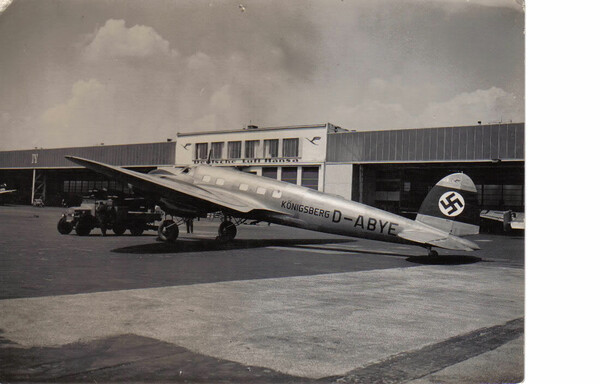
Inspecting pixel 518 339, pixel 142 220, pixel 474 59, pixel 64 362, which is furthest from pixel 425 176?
pixel 64 362

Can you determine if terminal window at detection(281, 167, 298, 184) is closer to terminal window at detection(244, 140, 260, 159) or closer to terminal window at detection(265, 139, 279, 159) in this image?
terminal window at detection(265, 139, 279, 159)

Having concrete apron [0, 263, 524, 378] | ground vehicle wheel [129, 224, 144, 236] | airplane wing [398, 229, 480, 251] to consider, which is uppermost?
airplane wing [398, 229, 480, 251]

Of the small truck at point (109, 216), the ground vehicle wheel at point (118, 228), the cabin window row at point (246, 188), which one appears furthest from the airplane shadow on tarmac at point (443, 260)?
the ground vehicle wheel at point (118, 228)

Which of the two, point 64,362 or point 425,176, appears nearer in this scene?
point 64,362

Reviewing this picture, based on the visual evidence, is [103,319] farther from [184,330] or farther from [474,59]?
[474,59]

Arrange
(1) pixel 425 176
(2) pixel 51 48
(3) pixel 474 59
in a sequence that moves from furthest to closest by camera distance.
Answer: (1) pixel 425 176 < (3) pixel 474 59 < (2) pixel 51 48

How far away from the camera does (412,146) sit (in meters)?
Result: 31.1

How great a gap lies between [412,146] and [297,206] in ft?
56.3

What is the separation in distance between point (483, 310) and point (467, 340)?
190 centimetres

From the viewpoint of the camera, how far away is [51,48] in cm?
711

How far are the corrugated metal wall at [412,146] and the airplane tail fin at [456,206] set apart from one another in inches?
281


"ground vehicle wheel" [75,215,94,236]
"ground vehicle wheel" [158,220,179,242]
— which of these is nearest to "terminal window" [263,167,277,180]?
"ground vehicle wheel" [75,215,94,236]

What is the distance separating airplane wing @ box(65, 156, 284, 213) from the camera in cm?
1438

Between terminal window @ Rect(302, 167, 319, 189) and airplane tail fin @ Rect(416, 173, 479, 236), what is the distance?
24.4m
